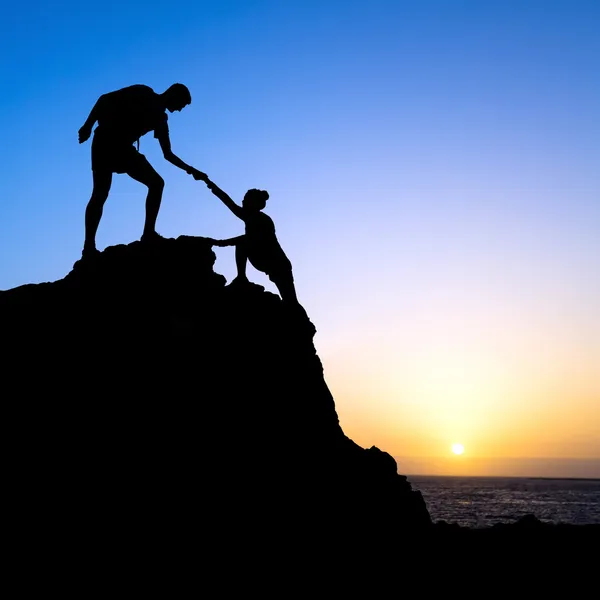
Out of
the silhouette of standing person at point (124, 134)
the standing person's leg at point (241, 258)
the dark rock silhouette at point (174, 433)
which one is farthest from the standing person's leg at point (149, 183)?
the standing person's leg at point (241, 258)

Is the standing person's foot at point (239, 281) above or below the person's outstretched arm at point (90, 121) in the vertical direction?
below

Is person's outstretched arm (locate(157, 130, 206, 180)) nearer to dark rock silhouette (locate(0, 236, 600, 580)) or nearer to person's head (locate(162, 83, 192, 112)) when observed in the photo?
person's head (locate(162, 83, 192, 112))

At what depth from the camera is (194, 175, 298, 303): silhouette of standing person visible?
461 inches

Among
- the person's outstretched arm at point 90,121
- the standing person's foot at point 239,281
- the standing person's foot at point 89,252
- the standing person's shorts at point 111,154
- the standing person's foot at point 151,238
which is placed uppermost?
the person's outstretched arm at point 90,121

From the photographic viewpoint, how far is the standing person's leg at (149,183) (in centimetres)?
1053

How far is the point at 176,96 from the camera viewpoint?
10.6 m

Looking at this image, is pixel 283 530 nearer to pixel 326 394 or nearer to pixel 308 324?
pixel 326 394

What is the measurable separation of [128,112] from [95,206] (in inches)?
67.2

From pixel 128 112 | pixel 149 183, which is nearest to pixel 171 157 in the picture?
pixel 149 183

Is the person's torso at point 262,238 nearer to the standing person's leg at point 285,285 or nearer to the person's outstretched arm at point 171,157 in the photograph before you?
the standing person's leg at point 285,285

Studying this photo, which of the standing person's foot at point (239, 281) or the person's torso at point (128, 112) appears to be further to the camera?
the standing person's foot at point (239, 281)

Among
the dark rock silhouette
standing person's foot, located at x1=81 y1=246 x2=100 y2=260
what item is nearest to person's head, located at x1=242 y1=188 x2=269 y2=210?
the dark rock silhouette

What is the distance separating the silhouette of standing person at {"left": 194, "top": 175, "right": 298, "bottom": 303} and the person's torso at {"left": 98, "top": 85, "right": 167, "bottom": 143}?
182 cm

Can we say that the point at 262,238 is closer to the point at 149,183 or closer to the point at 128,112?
the point at 149,183
